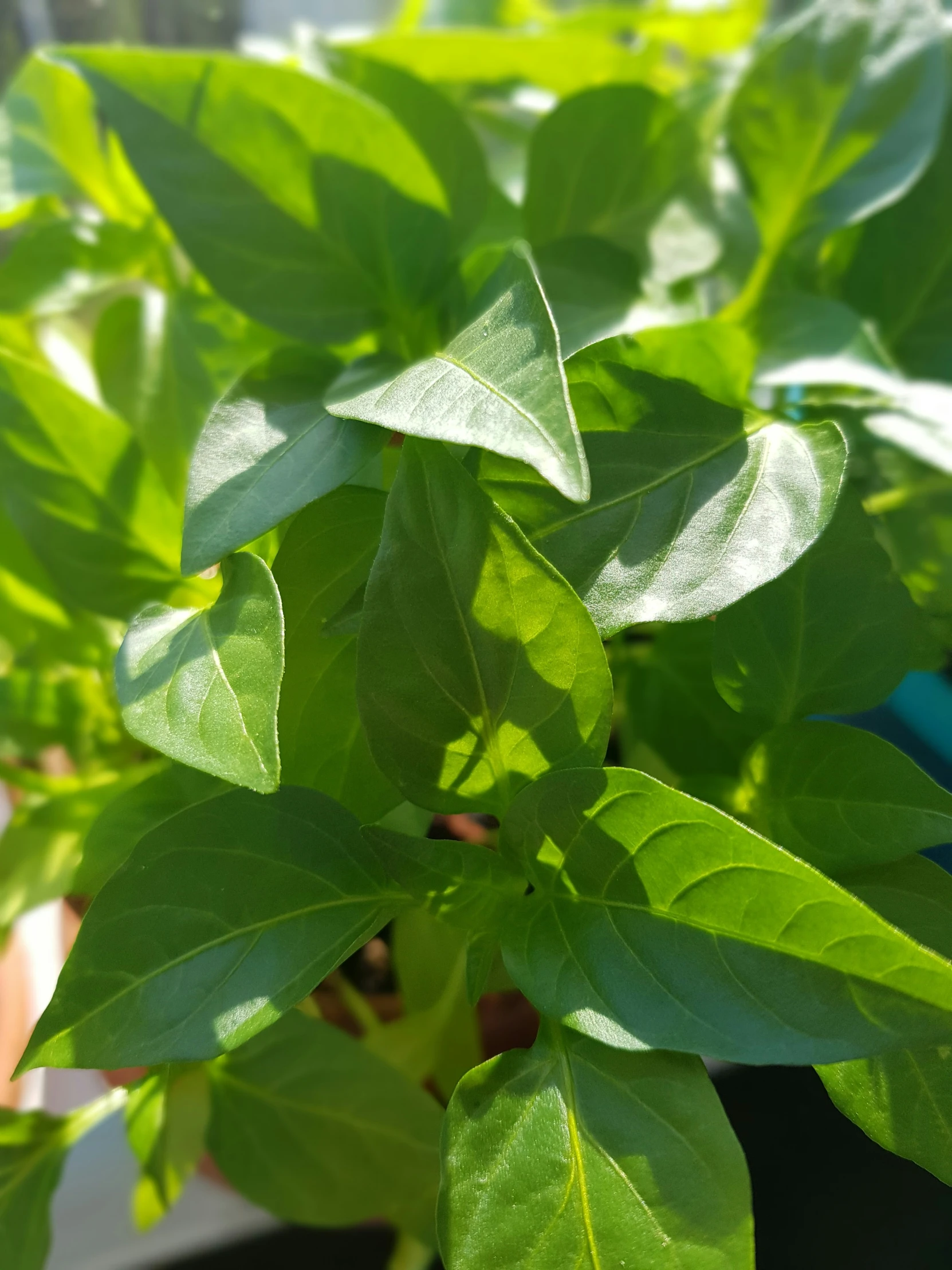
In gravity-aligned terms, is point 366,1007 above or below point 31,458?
below

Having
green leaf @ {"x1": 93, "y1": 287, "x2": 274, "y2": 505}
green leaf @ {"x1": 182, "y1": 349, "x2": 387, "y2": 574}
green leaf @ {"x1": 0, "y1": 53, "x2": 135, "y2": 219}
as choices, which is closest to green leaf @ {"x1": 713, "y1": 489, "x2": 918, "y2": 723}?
green leaf @ {"x1": 182, "y1": 349, "x2": 387, "y2": 574}

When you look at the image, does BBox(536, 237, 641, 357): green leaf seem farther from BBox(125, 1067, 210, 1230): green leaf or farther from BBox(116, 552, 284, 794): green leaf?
BBox(125, 1067, 210, 1230): green leaf

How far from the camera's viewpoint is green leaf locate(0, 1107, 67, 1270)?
0.33 metres

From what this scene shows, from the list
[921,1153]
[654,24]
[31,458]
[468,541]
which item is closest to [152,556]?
[31,458]

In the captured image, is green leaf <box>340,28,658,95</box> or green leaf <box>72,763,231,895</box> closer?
green leaf <box>72,763,231,895</box>

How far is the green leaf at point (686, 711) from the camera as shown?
333 millimetres

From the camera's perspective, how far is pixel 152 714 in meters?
0.21

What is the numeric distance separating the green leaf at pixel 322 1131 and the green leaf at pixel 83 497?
165 millimetres

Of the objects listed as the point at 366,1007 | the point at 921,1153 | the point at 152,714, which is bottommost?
the point at 366,1007

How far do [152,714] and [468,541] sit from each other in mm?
81

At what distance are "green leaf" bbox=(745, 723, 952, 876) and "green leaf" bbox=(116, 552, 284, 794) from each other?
14 centimetres

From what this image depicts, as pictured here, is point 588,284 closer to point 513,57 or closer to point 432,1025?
point 513,57

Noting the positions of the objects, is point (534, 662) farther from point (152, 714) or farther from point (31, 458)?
point (31, 458)

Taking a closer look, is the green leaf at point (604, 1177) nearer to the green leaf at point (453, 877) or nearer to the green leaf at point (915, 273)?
the green leaf at point (453, 877)
